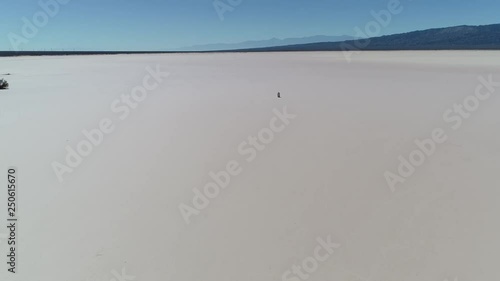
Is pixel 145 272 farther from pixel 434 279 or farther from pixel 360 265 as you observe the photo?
pixel 434 279

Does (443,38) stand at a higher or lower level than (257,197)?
higher

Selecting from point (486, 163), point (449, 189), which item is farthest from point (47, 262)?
point (486, 163)

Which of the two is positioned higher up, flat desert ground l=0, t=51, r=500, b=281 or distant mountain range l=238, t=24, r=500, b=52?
distant mountain range l=238, t=24, r=500, b=52

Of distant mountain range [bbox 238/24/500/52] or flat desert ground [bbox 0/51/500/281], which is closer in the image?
flat desert ground [bbox 0/51/500/281]

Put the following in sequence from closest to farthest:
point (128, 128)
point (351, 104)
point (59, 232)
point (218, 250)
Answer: point (218, 250) < point (59, 232) < point (128, 128) < point (351, 104)

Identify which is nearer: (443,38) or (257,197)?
(257,197)

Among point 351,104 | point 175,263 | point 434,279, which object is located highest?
point 351,104

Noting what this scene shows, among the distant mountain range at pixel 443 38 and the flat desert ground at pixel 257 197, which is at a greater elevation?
the distant mountain range at pixel 443 38

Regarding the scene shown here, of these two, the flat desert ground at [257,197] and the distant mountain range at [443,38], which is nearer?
the flat desert ground at [257,197]
